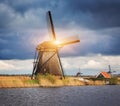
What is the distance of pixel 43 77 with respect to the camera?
223ft

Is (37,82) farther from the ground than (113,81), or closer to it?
farther from the ground

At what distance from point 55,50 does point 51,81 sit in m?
9.40

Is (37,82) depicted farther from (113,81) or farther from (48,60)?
(113,81)

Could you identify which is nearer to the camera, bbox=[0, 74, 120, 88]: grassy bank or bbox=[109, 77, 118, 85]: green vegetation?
bbox=[0, 74, 120, 88]: grassy bank

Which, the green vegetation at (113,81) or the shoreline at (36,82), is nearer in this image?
the shoreline at (36,82)

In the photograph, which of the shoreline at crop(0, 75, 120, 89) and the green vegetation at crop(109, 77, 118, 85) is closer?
the shoreline at crop(0, 75, 120, 89)

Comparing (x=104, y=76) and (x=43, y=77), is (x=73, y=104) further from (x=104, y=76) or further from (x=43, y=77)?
(x=104, y=76)

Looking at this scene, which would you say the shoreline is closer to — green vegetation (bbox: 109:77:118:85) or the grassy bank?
the grassy bank

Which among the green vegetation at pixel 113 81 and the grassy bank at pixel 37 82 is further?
the green vegetation at pixel 113 81

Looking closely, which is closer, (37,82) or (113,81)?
(37,82)

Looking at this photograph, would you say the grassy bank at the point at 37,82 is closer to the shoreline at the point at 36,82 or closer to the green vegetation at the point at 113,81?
the shoreline at the point at 36,82

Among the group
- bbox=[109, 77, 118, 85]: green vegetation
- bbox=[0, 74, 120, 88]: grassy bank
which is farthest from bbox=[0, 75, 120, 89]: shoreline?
bbox=[109, 77, 118, 85]: green vegetation

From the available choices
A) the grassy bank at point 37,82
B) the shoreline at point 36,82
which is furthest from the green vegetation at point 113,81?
the shoreline at point 36,82

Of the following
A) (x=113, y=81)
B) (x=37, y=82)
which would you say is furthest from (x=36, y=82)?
(x=113, y=81)
